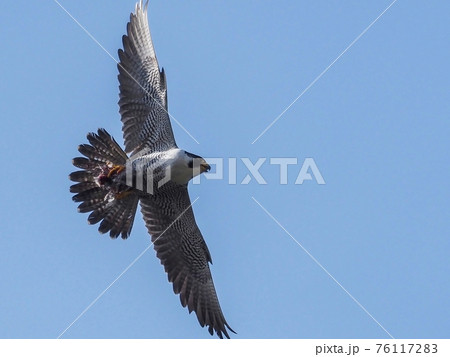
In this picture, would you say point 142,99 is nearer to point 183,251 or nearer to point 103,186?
point 103,186

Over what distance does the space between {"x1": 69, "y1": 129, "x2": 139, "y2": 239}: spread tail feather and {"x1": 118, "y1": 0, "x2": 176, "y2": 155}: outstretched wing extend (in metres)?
0.34

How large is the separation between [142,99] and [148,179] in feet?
4.27

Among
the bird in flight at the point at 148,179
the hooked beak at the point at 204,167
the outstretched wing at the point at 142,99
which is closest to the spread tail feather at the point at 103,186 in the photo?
the bird in flight at the point at 148,179

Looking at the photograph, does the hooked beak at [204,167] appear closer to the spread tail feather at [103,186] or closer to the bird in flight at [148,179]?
the bird in flight at [148,179]

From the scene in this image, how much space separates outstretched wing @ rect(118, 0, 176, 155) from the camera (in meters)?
14.4

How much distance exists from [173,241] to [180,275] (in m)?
0.56

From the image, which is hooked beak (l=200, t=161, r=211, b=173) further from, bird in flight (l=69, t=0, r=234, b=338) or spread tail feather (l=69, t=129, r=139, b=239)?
spread tail feather (l=69, t=129, r=139, b=239)

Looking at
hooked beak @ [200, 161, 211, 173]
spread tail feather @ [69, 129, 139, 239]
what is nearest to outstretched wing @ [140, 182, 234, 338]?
spread tail feather @ [69, 129, 139, 239]

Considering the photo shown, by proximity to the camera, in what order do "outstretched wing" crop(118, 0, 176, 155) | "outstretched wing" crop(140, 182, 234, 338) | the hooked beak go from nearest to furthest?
the hooked beak < "outstretched wing" crop(118, 0, 176, 155) < "outstretched wing" crop(140, 182, 234, 338)

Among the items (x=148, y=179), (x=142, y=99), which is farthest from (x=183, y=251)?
(x=142, y=99)

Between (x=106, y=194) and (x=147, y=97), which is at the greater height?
(x=147, y=97)
